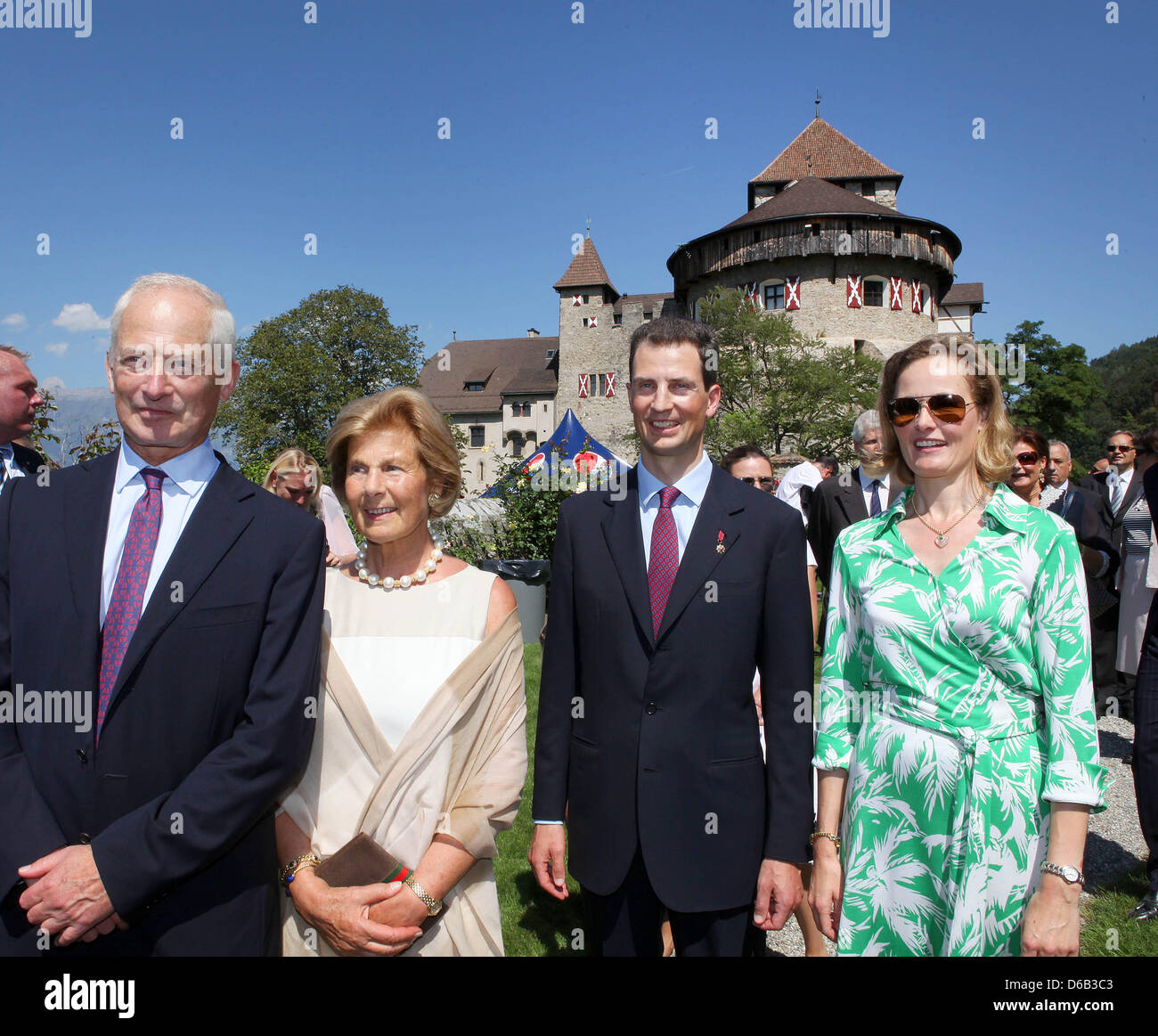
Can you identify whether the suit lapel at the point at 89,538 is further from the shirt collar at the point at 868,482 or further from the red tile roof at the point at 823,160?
the red tile roof at the point at 823,160

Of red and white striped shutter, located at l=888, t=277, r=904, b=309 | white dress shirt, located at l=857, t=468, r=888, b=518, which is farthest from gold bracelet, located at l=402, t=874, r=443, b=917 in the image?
red and white striped shutter, located at l=888, t=277, r=904, b=309

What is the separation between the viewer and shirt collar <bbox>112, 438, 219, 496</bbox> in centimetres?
220

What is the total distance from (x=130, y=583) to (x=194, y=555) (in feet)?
0.62

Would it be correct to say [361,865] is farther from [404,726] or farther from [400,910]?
[404,726]

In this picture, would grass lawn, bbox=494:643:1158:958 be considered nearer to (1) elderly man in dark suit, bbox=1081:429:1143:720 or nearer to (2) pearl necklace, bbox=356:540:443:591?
(2) pearl necklace, bbox=356:540:443:591

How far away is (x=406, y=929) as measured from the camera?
2232 mm

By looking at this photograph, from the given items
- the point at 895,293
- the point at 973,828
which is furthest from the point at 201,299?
the point at 895,293

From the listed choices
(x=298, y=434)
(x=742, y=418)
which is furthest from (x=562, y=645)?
(x=298, y=434)

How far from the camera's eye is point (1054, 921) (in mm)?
2057

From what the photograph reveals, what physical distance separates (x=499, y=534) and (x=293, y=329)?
123ft

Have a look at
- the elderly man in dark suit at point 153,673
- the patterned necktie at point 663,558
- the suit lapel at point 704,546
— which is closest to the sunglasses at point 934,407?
the suit lapel at point 704,546

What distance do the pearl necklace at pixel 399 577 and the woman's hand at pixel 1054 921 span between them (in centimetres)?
192

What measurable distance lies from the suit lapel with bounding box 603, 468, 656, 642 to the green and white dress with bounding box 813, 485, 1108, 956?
0.65 metres

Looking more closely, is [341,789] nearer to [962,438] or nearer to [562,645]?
[562,645]
